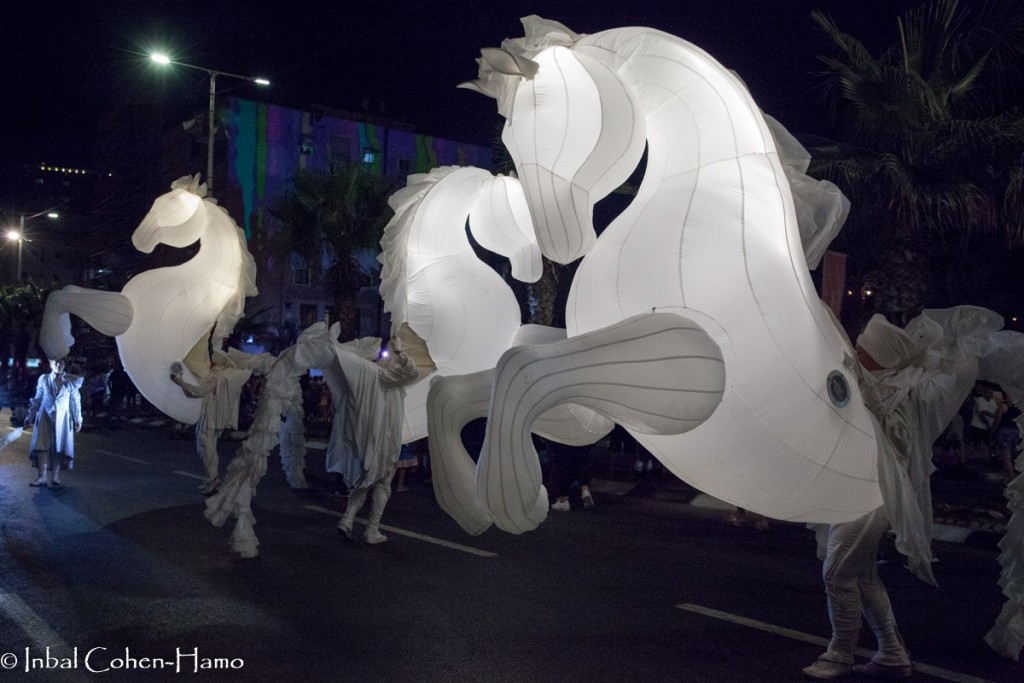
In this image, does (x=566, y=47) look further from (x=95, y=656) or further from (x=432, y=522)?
(x=432, y=522)

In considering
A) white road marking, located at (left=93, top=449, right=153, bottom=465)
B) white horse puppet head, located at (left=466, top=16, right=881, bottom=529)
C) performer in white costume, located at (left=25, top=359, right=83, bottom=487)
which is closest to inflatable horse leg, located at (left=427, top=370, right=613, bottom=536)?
white horse puppet head, located at (left=466, top=16, right=881, bottom=529)

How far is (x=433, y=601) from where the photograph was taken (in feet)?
21.3

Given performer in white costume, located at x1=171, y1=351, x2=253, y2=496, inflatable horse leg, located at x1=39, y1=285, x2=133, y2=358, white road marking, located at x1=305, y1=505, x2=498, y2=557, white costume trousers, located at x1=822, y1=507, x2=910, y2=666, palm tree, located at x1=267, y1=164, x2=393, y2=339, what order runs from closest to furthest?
1. white costume trousers, located at x1=822, y1=507, x2=910, y2=666
2. inflatable horse leg, located at x1=39, y1=285, x2=133, y2=358
3. performer in white costume, located at x1=171, y1=351, x2=253, y2=496
4. white road marking, located at x1=305, y1=505, x2=498, y2=557
5. palm tree, located at x1=267, y1=164, x2=393, y2=339

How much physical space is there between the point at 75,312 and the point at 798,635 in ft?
19.7

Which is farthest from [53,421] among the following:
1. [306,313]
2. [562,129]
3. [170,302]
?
[306,313]

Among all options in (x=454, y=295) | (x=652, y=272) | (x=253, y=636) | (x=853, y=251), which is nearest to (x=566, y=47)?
(x=652, y=272)

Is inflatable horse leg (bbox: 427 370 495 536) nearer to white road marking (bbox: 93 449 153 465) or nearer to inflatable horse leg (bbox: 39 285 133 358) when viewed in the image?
inflatable horse leg (bbox: 39 285 133 358)

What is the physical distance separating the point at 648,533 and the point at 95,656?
235 inches

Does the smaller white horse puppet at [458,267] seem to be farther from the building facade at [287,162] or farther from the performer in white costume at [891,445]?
the building facade at [287,162]

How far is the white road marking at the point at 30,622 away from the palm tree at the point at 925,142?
9.74 metres

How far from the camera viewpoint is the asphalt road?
16.8ft

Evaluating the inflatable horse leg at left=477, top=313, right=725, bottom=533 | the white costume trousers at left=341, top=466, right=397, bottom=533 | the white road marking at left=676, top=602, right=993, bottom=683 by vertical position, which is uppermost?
the inflatable horse leg at left=477, top=313, right=725, bottom=533

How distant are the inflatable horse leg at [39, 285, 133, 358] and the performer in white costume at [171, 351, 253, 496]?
2.26 feet

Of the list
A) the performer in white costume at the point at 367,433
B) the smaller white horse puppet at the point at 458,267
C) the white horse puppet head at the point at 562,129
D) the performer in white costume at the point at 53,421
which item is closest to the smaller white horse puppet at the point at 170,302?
the performer in white costume at the point at 367,433
